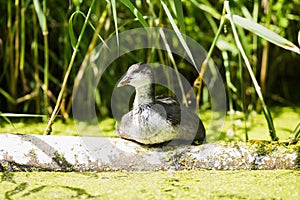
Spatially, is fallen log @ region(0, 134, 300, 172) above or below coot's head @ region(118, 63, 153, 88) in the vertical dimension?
below

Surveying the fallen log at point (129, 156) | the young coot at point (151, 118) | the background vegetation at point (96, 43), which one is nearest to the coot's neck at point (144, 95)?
the young coot at point (151, 118)

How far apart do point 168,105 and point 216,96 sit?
0.86 metres

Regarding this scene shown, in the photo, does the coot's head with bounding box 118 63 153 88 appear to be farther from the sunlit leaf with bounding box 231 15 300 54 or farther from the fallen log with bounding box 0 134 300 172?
the sunlit leaf with bounding box 231 15 300 54

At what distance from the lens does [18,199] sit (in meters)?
1.46

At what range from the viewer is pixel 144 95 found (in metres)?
1.70

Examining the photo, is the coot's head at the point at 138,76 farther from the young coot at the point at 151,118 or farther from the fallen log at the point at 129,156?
the fallen log at the point at 129,156

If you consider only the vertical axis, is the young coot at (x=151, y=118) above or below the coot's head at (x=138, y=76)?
below

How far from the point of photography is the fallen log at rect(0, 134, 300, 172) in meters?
1.65

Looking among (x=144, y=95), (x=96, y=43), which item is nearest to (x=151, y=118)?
(x=144, y=95)

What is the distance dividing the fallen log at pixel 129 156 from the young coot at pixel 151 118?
0.15ft

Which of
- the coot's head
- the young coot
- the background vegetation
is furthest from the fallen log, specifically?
the background vegetation

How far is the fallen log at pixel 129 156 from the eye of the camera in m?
1.65

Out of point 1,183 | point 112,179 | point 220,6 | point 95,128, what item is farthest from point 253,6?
point 1,183

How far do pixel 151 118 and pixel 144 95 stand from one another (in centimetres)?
8
